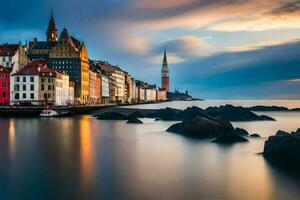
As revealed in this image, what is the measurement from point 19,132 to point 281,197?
4682 centimetres

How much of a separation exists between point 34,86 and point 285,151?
92.5 meters

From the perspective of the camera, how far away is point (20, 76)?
119 m

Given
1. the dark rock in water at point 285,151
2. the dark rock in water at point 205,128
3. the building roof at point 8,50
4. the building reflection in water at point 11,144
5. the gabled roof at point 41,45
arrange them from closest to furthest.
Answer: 1. the dark rock in water at point 285,151
2. the building reflection in water at point 11,144
3. the dark rock in water at point 205,128
4. the building roof at point 8,50
5. the gabled roof at point 41,45

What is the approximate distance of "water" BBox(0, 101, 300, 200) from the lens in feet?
93.0

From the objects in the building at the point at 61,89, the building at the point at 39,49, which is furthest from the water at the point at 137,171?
the building at the point at 39,49

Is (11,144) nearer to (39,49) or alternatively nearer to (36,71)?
(36,71)

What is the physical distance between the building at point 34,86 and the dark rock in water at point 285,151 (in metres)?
89.7

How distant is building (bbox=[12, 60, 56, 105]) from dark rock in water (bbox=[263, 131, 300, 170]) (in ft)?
294

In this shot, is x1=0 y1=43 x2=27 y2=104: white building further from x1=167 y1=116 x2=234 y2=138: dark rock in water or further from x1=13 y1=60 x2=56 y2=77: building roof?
x1=167 y1=116 x2=234 y2=138: dark rock in water

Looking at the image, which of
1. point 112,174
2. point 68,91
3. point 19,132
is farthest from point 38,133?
point 68,91

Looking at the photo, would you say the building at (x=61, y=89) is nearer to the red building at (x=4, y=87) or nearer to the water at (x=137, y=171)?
the red building at (x=4, y=87)

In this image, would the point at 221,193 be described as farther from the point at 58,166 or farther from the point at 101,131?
the point at 101,131

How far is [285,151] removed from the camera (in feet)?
125

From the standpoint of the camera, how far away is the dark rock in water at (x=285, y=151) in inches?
1436
